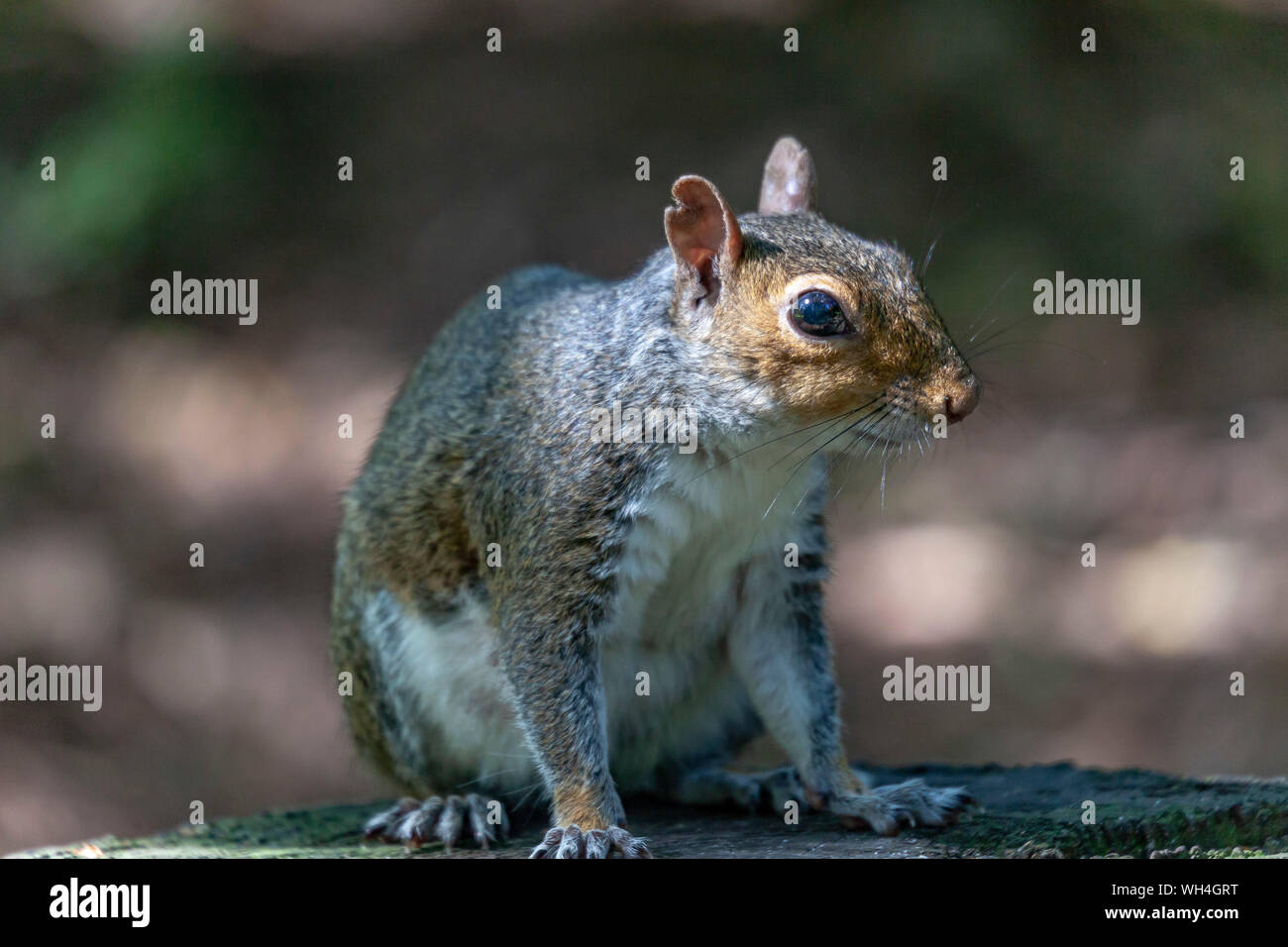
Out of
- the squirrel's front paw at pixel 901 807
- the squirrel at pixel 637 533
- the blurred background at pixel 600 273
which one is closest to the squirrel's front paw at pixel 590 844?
the squirrel at pixel 637 533

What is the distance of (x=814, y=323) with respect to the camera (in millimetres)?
4316

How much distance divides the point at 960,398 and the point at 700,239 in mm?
886

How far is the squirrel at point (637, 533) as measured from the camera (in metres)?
4.41

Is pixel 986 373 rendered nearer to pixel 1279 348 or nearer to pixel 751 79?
pixel 1279 348

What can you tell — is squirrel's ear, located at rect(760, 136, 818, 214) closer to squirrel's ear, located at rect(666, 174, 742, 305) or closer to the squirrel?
the squirrel

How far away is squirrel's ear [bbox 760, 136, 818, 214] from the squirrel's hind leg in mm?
2198

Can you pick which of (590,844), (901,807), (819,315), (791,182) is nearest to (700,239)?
(819,315)

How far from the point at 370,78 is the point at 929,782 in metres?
9.26

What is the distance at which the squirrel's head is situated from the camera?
14.2ft

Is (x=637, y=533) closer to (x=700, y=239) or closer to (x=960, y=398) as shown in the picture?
(x=700, y=239)

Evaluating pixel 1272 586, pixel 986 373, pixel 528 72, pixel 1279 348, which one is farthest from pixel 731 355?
pixel 528 72

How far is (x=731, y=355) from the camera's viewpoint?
4.43m

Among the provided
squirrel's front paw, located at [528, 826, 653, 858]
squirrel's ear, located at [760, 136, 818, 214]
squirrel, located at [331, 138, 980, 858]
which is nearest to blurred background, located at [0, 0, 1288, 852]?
squirrel, located at [331, 138, 980, 858]

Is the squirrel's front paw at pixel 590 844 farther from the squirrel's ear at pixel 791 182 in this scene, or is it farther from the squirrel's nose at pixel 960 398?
the squirrel's ear at pixel 791 182
